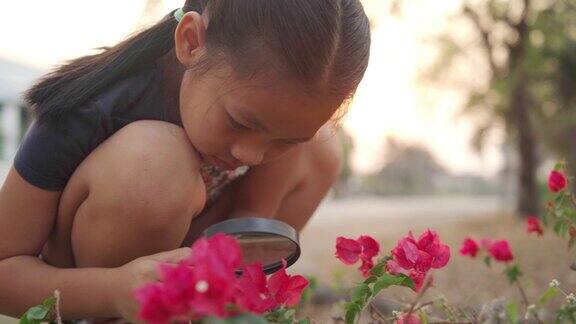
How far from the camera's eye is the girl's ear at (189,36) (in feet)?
3.90

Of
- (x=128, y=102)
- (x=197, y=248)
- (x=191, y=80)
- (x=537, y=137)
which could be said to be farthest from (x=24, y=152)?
(x=537, y=137)

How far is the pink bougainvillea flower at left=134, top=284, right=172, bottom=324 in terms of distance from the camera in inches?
22.9

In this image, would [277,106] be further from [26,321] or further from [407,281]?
[26,321]

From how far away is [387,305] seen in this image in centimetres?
224

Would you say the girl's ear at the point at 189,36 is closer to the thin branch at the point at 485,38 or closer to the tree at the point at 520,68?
the tree at the point at 520,68

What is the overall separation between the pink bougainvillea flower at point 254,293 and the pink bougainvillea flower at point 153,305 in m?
0.07

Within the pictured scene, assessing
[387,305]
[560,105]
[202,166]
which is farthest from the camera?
[560,105]

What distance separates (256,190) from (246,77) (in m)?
0.49

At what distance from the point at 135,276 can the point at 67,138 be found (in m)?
0.35

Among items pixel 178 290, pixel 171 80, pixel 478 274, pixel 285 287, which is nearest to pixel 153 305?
pixel 178 290

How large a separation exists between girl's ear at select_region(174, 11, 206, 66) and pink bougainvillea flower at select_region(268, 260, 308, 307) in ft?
1.61

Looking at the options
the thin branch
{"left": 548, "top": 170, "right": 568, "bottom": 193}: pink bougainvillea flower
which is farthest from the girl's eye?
the thin branch

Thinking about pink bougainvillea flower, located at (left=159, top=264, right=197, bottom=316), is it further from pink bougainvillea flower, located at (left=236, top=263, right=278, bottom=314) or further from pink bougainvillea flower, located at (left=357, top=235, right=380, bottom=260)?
pink bougainvillea flower, located at (left=357, top=235, right=380, bottom=260)

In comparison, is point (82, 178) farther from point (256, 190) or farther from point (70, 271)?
point (256, 190)
